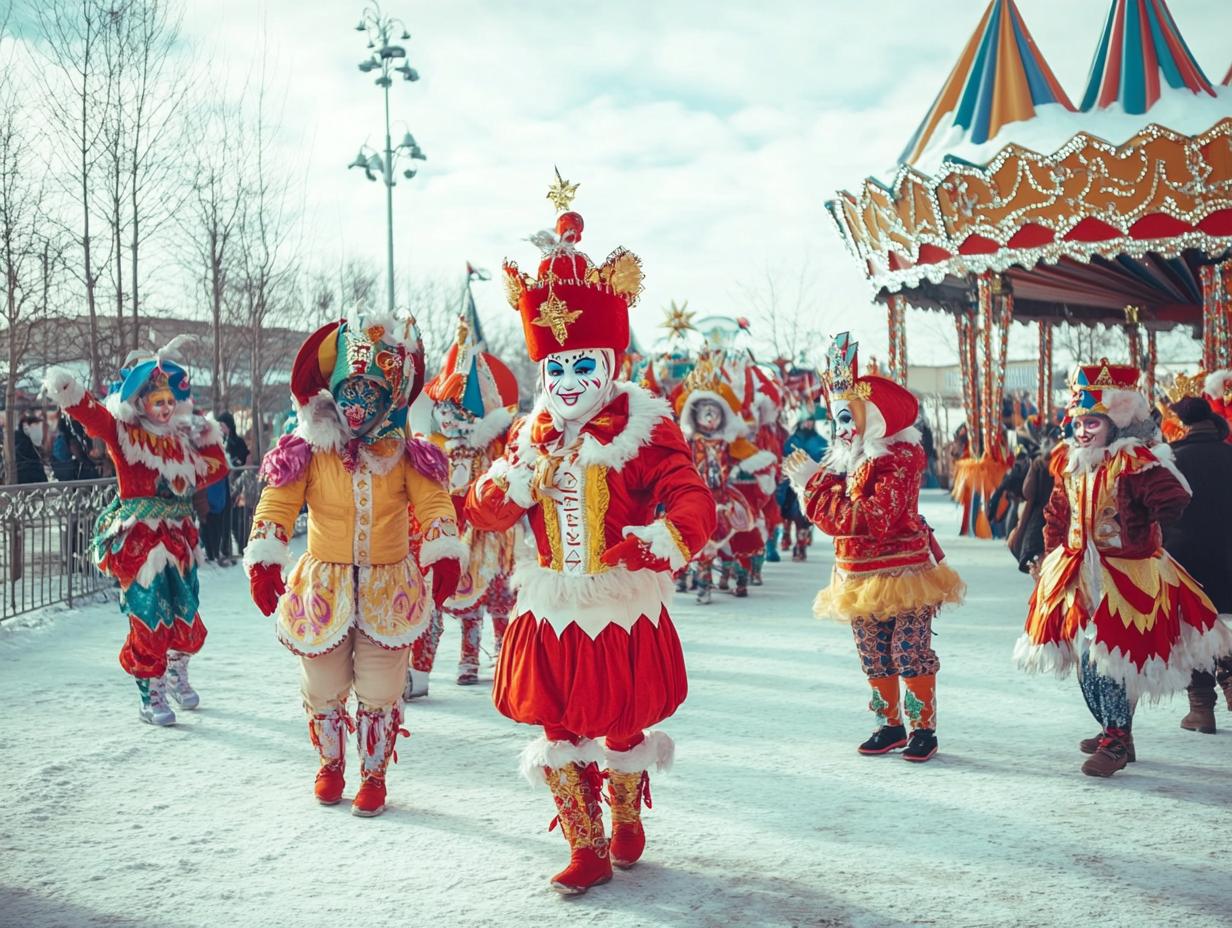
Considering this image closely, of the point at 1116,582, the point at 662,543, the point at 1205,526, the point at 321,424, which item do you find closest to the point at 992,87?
the point at 1205,526

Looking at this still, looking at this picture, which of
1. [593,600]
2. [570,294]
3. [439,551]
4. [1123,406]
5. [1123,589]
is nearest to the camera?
[593,600]

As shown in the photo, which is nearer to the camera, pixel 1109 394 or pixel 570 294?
pixel 570 294

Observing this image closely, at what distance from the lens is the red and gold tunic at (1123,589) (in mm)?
4961

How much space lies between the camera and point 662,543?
145 inches

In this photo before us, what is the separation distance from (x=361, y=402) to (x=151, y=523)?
2.13m

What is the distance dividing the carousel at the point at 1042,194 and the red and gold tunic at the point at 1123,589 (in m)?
8.32

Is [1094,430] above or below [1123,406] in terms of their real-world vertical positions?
below

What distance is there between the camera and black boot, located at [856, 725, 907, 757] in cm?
549

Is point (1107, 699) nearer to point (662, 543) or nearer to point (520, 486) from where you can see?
point (662, 543)

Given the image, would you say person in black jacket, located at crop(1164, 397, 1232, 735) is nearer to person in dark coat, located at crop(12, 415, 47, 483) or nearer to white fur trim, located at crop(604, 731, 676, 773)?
white fur trim, located at crop(604, 731, 676, 773)

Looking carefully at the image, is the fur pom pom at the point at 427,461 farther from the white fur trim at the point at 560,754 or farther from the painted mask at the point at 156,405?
the painted mask at the point at 156,405

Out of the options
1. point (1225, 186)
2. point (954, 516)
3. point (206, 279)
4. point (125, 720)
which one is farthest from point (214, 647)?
point (954, 516)

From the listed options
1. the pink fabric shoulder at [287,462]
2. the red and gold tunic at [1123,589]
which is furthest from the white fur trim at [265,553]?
the red and gold tunic at [1123,589]

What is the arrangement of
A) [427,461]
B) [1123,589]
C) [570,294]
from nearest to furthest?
1. [570,294]
2. [427,461]
3. [1123,589]
